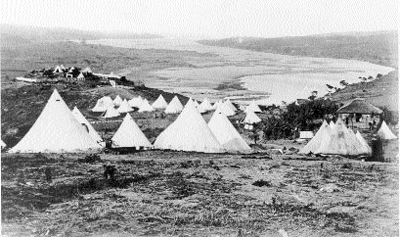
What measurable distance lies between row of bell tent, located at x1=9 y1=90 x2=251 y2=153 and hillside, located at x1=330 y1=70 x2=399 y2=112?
21.0 m

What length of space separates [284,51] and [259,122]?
165 feet

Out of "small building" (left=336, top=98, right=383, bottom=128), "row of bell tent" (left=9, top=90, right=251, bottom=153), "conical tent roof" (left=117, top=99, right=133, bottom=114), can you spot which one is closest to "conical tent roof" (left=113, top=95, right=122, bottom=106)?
"conical tent roof" (left=117, top=99, right=133, bottom=114)

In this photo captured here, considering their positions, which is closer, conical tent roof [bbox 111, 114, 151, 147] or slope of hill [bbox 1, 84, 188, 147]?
conical tent roof [bbox 111, 114, 151, 147]

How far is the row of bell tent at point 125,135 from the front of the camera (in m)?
16.4

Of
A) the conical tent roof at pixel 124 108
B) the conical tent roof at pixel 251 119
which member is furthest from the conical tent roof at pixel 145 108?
the conical tent roof at pixel 251 119

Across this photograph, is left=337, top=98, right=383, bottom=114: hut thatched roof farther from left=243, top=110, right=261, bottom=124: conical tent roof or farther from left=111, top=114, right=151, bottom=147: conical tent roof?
left=111, top=114, right=151, bottom=147: conical tent roof

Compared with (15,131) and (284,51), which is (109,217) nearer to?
(15,131)

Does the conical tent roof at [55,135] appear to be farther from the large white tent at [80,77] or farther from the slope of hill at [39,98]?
the large white tent at [80,77]

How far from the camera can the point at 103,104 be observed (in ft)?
128

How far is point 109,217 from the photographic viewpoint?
8469 millimetres

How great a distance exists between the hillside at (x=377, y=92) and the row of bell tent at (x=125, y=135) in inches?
825

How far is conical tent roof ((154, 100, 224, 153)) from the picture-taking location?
59.8ft

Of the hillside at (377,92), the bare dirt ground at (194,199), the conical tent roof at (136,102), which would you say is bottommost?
the bare dirt ground at (194,199)

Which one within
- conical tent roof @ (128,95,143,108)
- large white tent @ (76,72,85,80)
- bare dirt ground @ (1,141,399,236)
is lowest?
bare dirt ground @ (1,141,399,236)
